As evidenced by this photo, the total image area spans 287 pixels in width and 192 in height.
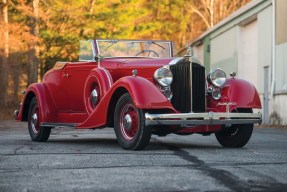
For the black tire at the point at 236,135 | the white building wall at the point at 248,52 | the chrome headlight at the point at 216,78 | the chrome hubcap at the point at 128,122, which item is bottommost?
the black tire at the point at 236,135

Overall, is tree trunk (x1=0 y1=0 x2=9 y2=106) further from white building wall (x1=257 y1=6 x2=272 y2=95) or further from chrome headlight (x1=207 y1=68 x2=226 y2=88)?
chrome headlight (x1=207 y1=68 x2=226 y2=88)

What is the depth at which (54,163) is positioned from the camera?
6809mm

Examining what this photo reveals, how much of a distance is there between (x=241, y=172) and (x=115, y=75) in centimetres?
403

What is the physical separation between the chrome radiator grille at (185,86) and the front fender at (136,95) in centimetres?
44

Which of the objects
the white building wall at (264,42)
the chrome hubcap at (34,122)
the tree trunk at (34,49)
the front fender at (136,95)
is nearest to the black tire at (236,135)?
the front fender at (136,95)

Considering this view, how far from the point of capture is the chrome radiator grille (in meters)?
A: 8.86

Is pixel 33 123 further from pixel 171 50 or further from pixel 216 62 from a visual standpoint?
pixel 216 62

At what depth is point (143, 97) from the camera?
325 inches

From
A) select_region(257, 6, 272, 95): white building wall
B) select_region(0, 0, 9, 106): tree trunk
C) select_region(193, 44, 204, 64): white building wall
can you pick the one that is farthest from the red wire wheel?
select_region(193, 44, 204, 64): white building wall

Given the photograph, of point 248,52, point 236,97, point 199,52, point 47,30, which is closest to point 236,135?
point 236,97

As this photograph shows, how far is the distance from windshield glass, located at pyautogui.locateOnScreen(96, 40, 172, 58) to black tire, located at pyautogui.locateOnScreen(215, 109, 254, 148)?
195cm

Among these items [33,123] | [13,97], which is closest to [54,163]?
[33,123]

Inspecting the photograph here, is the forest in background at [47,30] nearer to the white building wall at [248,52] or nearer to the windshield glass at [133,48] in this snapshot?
the white building wall at [248,52]

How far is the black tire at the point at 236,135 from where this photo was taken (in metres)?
9.41
